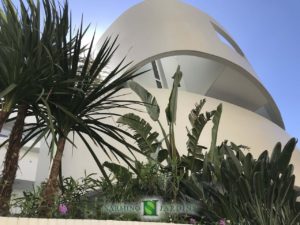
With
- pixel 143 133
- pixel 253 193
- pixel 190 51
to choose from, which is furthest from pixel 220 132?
pixel 253 193

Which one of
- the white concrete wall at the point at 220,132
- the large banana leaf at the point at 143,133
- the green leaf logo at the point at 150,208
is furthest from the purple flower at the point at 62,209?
the white concrete wall at the point at 220,132

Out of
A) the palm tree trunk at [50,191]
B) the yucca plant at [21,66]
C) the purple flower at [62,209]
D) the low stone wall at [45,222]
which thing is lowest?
the low stone wall at [45,222]

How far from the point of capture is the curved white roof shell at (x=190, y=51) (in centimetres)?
1121

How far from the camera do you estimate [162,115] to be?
350 inches

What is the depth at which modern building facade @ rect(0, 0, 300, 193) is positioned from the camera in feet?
30.2

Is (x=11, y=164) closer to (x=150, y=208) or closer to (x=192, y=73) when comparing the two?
(x=150, y=208)

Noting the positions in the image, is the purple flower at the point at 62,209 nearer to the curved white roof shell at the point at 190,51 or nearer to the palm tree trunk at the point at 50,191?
the palm tree trunk at the point at 50,191

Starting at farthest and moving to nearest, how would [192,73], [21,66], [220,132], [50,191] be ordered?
1. [192,73]
2. [220,132]
3. [50,191]
4. [21,66]

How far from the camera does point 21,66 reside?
313 cm

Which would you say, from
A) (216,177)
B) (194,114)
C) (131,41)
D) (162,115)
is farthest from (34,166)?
(216,177)

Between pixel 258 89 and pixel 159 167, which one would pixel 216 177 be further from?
pixel 258 89

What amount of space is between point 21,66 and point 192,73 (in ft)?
34.7

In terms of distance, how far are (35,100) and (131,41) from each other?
9.10m

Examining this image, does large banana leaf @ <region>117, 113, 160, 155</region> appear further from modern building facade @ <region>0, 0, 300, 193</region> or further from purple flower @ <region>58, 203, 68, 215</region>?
purple flower @ <region>58, 203, 68, 215</region>
